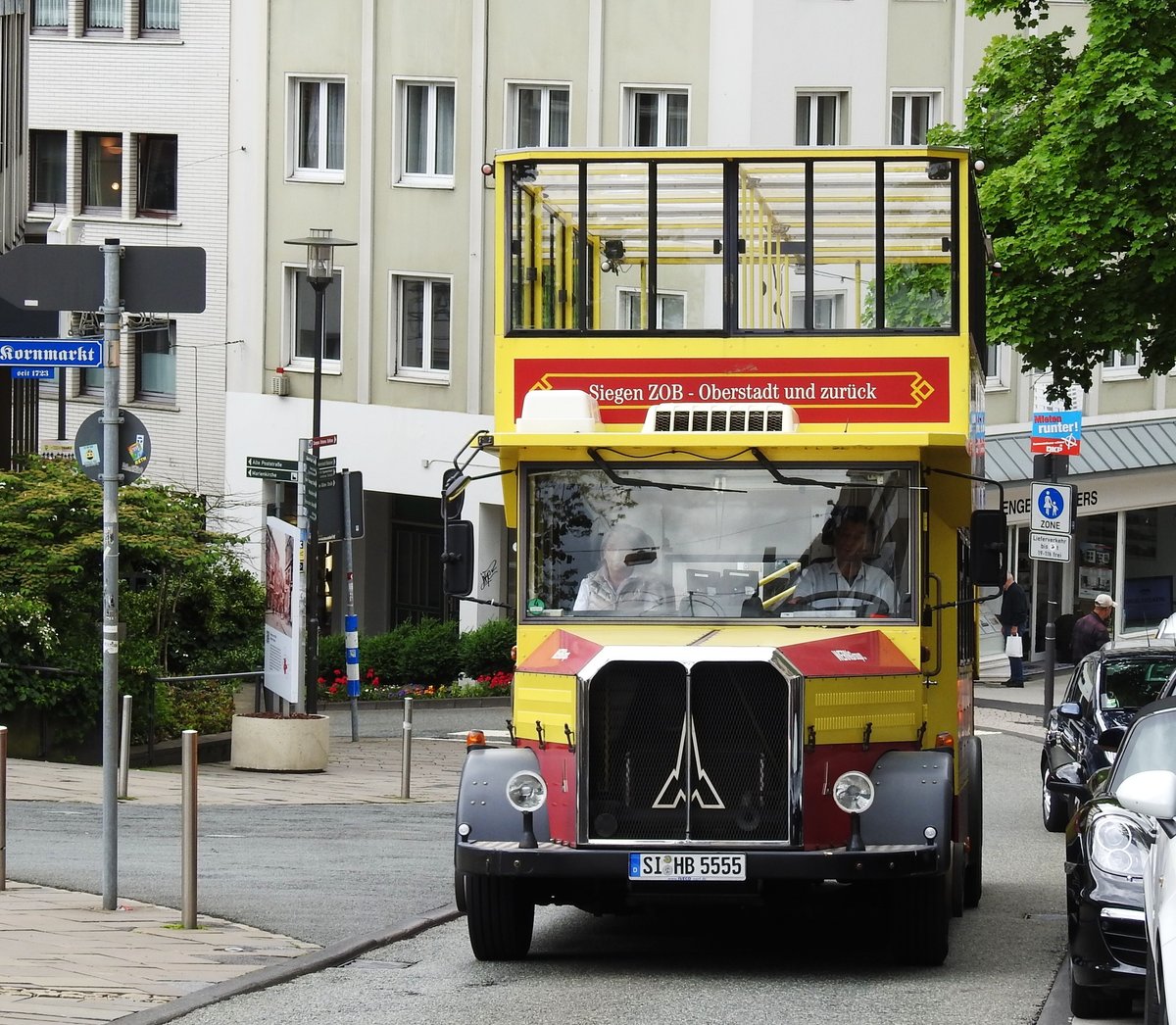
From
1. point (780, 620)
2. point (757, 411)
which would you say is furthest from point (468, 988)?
point (757, 411)

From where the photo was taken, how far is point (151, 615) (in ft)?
74.5

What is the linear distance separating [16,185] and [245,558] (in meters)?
8.73

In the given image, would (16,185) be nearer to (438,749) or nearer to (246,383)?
(246,383)

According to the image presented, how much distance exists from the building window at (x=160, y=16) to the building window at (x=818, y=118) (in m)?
11.0

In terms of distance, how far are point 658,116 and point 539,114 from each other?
196 cm

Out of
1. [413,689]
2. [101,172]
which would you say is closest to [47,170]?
[101,172]

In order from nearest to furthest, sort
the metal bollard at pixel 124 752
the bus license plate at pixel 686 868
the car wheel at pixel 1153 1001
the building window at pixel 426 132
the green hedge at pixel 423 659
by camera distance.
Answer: the car wheel at pixel 1153 1001, the bus license plate at pixel 686 868, the metal bollard at pixel 124 752, the green hedge at pixel 423 659, the building window at pixel 426 132

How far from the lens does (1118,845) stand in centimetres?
950

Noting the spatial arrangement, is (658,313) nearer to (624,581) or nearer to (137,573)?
(624,581)

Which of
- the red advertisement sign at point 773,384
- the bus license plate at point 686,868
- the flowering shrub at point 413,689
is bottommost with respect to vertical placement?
the flowering shrub at point 413,689

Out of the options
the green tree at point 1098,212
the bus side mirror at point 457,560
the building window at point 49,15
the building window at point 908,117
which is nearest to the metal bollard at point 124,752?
the bus side mirror at point 457,560

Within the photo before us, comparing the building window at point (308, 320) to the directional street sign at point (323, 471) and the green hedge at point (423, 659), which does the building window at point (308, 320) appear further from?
the directional street sign at point (323, 471)

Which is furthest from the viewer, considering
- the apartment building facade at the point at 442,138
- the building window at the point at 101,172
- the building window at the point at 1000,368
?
the building window at the point at 101,172

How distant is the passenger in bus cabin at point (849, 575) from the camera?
11.2 m
